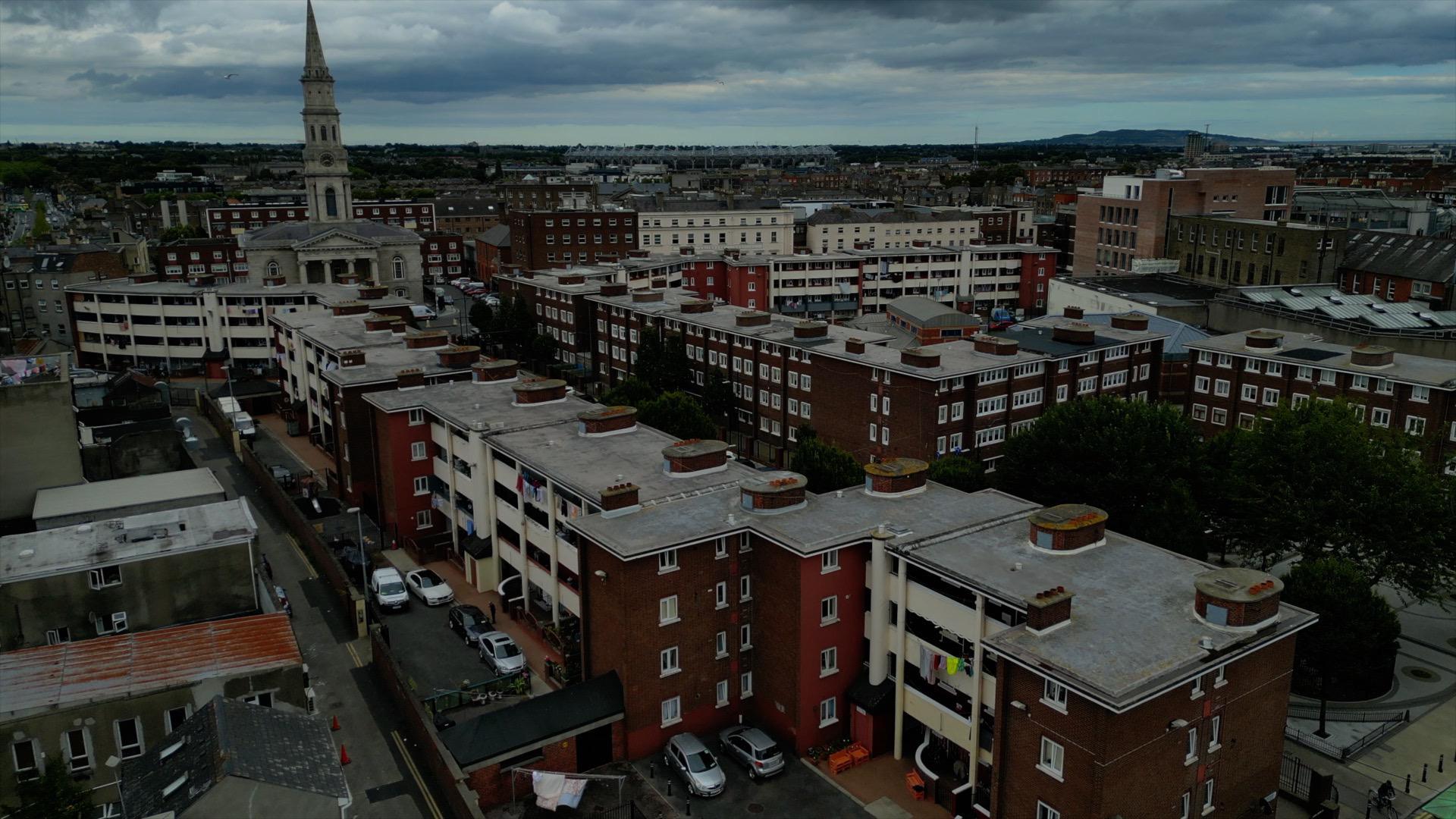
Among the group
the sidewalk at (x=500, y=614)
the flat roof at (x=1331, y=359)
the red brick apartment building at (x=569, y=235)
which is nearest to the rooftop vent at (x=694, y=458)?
the sidewalk at (x=500, y=614)

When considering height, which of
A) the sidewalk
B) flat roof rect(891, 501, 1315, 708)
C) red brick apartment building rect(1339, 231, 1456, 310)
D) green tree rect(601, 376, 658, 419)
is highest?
red brick apartment building rect(1339, 231, 1456, 310)

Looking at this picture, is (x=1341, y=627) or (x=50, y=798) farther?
(x=1341, y=627)

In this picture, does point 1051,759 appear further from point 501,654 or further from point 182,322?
point 182,322

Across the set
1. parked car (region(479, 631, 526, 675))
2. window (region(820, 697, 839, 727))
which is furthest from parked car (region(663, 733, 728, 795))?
parked car (region(479, 631, 526, 675))

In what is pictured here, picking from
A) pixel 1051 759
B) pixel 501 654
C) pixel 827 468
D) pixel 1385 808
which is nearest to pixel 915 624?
pixel 1051 759

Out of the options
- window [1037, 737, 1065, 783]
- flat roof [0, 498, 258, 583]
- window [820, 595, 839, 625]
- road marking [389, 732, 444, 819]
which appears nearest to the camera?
window [1037, 737, 1065, 783]

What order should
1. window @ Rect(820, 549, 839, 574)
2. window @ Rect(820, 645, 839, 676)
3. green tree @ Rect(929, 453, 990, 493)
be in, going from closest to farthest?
window @ Rect(820, 549, 839, 574) < window @ Rect(820, 645, 839, 676) < green tree @ Rect(929, 453, 990, 493)

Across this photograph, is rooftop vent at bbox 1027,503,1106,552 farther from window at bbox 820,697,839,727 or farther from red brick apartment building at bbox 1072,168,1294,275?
red brick apartment building at bbox 1072,168,1294,275
